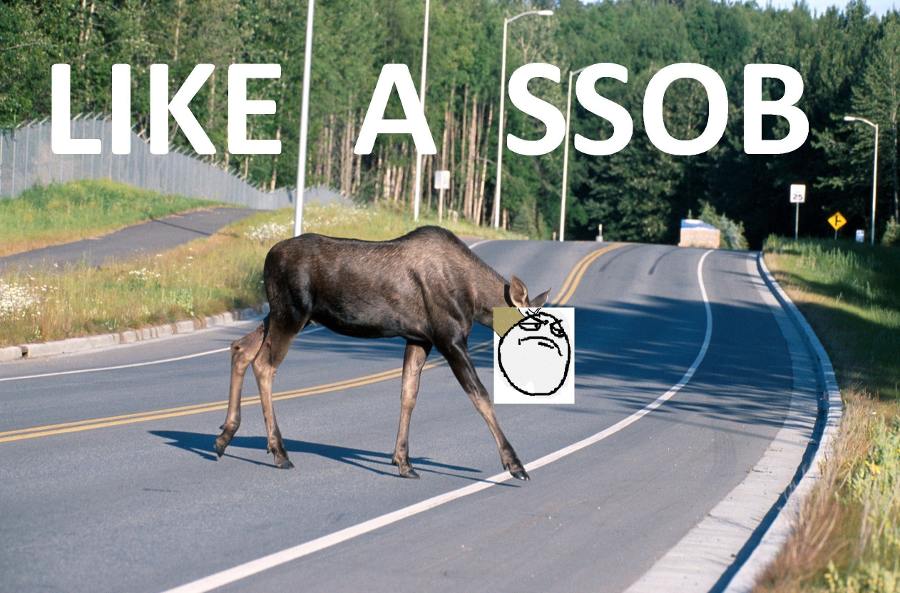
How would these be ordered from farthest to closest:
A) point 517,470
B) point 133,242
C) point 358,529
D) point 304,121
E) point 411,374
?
point 133,242 → point 304,121 → point 411,374 → point 517,470 → point 358,529

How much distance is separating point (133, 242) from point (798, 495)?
113ft

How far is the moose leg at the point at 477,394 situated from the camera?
34.1 ft

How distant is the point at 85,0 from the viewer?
7081 centimetres

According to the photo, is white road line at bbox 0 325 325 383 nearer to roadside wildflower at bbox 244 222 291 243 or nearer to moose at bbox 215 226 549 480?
moose at bbox 215 226 549 480

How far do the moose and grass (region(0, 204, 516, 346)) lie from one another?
403 inches

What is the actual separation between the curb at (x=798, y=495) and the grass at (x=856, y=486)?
0.41ft

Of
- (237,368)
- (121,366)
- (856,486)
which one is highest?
(237,368)

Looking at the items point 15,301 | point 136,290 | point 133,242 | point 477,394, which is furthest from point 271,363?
point 133,242

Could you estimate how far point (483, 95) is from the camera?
130m

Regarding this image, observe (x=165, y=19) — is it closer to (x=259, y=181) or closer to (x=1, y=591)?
(x=259, y=181)

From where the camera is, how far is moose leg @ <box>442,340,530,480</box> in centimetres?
1041

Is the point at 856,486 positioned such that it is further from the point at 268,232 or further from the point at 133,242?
the point at 133,242

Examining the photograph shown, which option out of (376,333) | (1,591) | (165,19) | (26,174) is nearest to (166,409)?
(376,333)

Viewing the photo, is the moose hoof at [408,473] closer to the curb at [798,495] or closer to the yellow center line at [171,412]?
the curb at [798,495]
